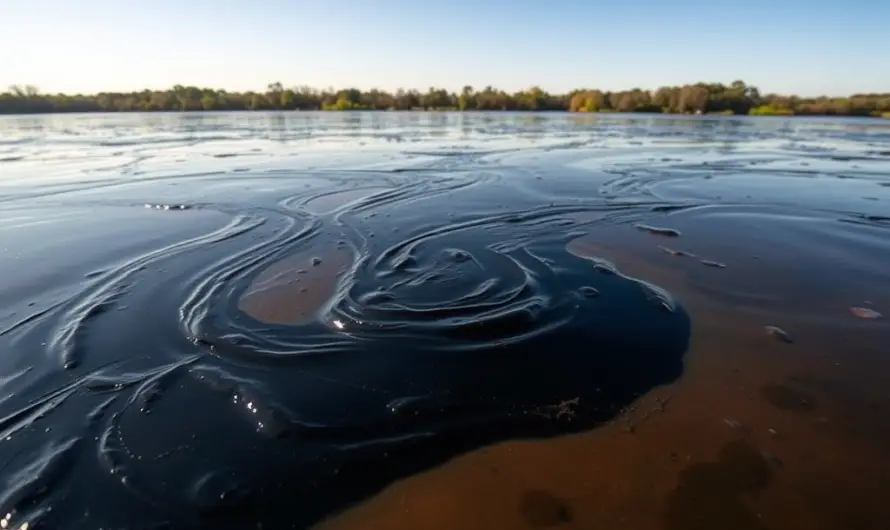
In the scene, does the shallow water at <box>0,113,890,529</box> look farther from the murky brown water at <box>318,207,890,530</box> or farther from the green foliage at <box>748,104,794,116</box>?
the green foliage at <box>748,104,794,116</box>

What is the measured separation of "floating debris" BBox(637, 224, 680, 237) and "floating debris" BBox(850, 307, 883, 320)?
11.6ft

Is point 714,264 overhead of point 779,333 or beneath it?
overhead

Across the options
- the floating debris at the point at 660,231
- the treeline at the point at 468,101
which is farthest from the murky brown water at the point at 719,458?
the treeline at the point at 468,101

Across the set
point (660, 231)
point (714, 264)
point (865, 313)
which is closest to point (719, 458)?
point (865, 313)

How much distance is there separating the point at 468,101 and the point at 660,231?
361 ft

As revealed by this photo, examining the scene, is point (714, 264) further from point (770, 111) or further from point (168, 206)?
point (770, 111)

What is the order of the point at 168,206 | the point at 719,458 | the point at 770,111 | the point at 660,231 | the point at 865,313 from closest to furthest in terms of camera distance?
the point at 719,458 → the point at 865,313 → the point at 660,231 → the point at 168,206 → the point at 770,111

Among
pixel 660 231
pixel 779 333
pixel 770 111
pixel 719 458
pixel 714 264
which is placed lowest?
pixel 719 458

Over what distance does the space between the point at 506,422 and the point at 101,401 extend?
3.54 metres

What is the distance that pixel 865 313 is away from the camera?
5641 millimetres

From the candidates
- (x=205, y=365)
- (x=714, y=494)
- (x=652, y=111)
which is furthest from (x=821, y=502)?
(x=652, y=111)

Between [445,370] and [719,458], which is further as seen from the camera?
[445,370]

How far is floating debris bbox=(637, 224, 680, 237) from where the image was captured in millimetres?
9094

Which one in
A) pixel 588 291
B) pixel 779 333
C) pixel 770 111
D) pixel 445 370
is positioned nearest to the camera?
pixel 445 370
